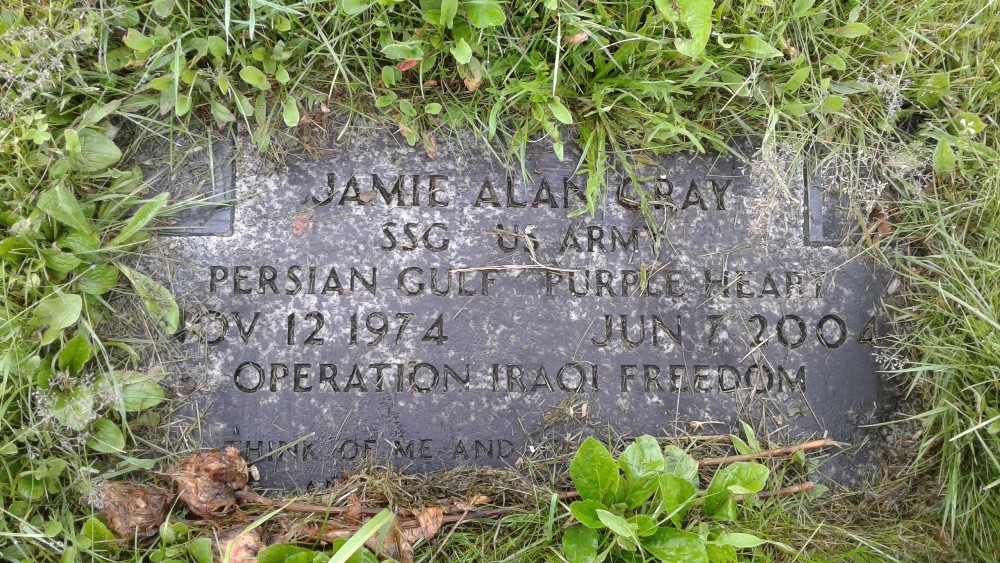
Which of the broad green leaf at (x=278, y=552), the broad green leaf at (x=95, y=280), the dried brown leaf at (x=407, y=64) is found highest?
the dried brown leaf at (x=407, y=64)

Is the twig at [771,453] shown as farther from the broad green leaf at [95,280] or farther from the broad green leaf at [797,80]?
the broad green leaf at [95,280]

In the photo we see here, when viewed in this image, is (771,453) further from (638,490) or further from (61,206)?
(61,206)

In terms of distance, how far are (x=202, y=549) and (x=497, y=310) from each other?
3.57 feet

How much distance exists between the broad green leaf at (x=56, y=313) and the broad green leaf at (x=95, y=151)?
15.6 inches

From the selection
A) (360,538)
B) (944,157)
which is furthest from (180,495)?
(944,157)

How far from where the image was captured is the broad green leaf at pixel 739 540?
5.64ft

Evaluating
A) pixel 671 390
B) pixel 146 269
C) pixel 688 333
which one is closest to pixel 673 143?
pixel 688 333

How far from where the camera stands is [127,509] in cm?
179

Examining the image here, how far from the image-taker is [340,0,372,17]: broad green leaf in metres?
1.81

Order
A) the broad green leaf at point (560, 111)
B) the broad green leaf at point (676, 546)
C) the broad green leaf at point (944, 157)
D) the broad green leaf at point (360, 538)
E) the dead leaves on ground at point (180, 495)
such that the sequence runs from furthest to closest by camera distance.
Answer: the broad green leaf at point (944, 157)
the broad green leaf at point (560, 111)
the dead leaves on ground at point (180, 495)
the broad green leaf at point (676, 546)
the broad green leaf at point (360, 538)

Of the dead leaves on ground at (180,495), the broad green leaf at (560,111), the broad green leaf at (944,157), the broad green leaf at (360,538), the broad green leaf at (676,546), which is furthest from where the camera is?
the broad green leaf at (944,157)

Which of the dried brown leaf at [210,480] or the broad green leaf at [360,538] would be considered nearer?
the broad green leaf at [360,538]

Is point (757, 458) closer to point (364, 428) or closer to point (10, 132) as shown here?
point (364, 428)

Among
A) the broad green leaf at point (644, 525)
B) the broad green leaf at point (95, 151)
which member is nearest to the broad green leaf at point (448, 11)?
the broad green leaf at point (95, 151)
